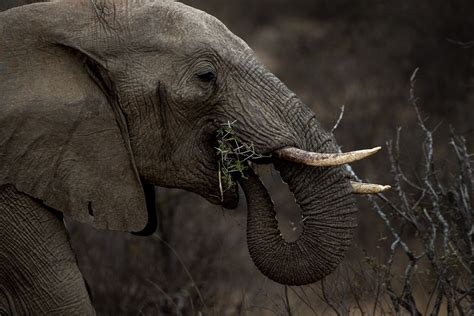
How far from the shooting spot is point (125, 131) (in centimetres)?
502

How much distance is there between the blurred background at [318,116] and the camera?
25.9 ft

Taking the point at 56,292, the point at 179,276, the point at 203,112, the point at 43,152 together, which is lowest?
the point at 179,276

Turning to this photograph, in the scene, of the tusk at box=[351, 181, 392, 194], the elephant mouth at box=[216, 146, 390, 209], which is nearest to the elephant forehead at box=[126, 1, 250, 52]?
the elephant mouth at box=[216, 146, 390, 209]

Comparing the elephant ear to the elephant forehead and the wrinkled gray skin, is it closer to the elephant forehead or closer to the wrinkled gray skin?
the wrinkled gray skin

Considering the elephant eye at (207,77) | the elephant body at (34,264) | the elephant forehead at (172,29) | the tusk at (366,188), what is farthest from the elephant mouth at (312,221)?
the elephant body at (34,264)

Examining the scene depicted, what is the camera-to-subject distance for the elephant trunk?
4926 mm

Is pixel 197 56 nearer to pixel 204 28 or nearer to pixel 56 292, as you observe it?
pixel 204 28

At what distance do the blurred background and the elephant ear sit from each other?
7.35 ft

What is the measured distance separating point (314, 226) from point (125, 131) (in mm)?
752

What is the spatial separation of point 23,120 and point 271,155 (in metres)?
0.87

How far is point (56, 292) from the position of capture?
16.0 feet

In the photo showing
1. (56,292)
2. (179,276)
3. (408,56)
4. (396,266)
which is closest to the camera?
(56,292)

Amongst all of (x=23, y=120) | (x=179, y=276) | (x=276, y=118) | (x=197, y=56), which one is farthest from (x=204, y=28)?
(x=179, y=276)

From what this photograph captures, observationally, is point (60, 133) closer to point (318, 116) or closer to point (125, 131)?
point (125, 131)
